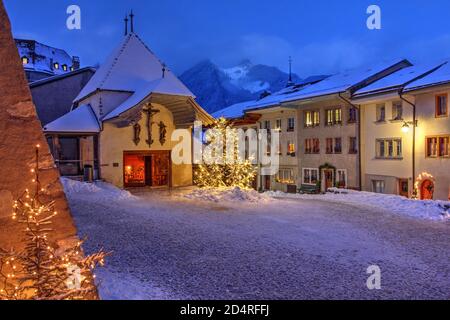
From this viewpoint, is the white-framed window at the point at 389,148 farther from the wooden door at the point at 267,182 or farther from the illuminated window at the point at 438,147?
the wooden door at the point at 267,182

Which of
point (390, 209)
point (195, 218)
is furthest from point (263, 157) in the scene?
point (195, 218)

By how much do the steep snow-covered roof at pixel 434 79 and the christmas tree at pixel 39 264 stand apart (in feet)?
69.6

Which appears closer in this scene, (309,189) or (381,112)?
(381,112)

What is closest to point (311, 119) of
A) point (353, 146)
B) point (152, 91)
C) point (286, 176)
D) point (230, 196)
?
point (353, 146)

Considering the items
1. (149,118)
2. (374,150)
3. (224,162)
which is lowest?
(224,162)

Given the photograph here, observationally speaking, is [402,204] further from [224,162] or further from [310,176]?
[310,176]

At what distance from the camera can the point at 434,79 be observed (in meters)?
21.7

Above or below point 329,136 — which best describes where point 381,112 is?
above

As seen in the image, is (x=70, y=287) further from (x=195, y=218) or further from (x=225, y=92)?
(x=225, y=92)

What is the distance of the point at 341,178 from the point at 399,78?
26.5ft

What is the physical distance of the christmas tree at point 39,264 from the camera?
4738 mm

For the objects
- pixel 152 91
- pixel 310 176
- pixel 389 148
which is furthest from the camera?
pixel 310 176

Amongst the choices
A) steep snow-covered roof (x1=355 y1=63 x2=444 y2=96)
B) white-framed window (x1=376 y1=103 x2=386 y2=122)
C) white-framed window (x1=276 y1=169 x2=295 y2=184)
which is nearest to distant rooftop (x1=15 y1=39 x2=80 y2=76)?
white-framed window (x1=276 y1=169 x2=295 y2=184)
